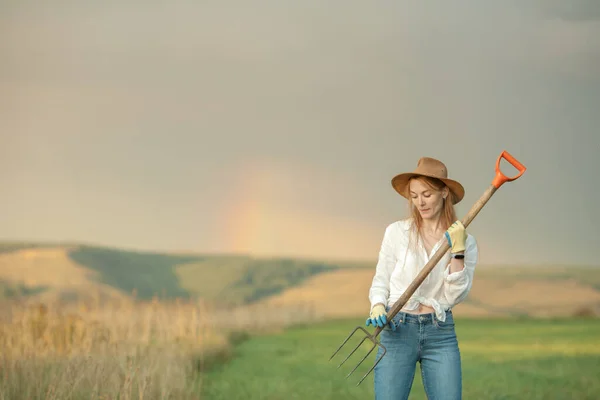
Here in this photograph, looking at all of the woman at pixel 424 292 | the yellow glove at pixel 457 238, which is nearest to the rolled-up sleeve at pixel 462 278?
the woman at pixel 424 292

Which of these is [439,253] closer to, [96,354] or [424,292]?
[424,292]

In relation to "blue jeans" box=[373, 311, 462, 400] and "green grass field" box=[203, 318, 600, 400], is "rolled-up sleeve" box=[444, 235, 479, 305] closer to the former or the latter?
"blue jeans" box=[373, 311, 462, 400]

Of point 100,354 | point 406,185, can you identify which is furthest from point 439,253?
point 100,354

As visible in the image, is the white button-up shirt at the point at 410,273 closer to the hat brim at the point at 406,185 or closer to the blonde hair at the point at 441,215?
the blonde hair at the point at 441,215

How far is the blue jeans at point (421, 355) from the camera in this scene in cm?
462

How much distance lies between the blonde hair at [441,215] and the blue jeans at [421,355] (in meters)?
0.46

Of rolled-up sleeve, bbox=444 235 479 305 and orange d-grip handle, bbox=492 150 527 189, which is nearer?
rolled-up sleeve, bbox=444 235 479 305

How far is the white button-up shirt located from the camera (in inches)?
182

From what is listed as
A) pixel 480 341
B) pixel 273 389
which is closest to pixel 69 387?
pixel 273 389

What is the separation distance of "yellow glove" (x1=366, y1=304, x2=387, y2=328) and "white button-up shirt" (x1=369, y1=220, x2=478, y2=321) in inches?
2.0

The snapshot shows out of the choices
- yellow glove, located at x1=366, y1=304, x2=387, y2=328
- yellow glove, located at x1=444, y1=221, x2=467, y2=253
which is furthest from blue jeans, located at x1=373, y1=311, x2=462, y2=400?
yellow glove, located at x1=444, y1=221, x2=467, y2=253

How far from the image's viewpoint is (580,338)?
1672 centimetres

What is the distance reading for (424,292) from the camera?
4668 mm

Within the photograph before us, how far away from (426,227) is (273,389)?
582cm
